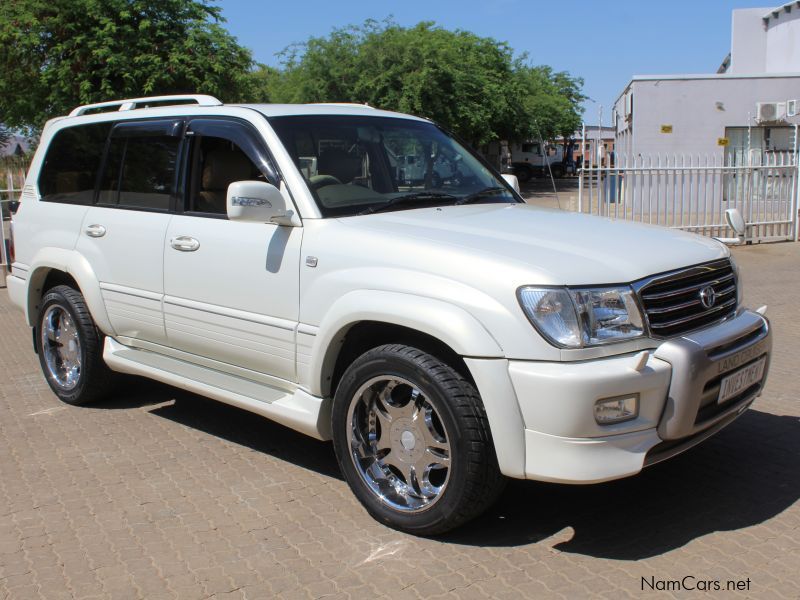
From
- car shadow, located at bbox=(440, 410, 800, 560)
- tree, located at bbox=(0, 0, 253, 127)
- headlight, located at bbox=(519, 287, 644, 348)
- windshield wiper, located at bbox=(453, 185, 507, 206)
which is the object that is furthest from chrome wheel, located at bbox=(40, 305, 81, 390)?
tree, located at bbox=(0, 0, 253, 127)

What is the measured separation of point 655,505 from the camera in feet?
13.4

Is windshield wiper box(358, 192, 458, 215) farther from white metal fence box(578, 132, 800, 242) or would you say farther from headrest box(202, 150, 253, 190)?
white metal fence box(578, 132, 800, 242)

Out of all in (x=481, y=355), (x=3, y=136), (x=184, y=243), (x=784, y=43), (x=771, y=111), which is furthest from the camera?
(x=3, y=136)

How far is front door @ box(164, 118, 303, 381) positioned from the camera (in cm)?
420

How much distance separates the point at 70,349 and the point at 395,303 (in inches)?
132

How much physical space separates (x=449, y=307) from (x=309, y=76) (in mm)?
28145

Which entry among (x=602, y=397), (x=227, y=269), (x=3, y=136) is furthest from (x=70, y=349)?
(x=3, y=136)

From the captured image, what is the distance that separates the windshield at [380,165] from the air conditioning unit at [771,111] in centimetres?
2058

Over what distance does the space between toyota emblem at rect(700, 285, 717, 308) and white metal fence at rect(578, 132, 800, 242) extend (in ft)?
34.6

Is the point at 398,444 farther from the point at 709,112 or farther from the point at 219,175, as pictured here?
the point at 709,112

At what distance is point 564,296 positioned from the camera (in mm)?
3311

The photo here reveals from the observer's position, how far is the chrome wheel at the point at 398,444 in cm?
371

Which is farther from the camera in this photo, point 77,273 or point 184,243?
point 77,273

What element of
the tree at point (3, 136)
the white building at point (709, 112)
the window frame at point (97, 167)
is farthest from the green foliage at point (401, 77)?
the window frame at point (97, 167)
